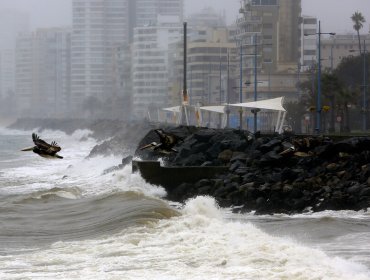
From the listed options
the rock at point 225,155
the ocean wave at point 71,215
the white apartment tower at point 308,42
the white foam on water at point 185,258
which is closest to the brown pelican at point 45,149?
the white foam on water at point 185,258

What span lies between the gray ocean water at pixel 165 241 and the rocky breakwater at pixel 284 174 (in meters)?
0.85

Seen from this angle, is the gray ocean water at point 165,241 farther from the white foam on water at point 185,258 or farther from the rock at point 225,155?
the rock at point 225,155

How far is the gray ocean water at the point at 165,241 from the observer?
16.7 meters

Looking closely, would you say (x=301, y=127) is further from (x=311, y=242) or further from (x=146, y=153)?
(x=311, y=242)

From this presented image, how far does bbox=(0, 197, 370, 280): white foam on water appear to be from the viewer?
16.1 m

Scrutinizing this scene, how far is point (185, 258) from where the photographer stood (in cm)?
1814

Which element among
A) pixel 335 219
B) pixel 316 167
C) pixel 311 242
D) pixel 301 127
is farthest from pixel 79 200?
pixel 301 127

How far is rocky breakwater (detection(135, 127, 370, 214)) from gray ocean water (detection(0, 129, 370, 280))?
33.4 inches

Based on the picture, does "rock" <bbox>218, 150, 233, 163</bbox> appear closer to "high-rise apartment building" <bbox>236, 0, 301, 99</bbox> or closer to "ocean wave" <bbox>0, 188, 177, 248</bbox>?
"ocean wave" <bbox>0, 188, 177, 248</bbox>

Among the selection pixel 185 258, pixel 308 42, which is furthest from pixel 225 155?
pixel 308 42

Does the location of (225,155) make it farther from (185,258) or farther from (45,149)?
(185,258)

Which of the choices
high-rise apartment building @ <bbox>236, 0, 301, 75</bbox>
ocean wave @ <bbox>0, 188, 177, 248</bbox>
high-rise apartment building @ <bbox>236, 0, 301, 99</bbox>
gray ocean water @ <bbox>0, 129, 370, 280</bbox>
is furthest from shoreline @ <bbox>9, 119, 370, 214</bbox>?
high-rise apartment building @ <bbox>236, 0, 301, 75</bbox>

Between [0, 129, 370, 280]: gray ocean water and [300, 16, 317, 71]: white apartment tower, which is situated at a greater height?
[300, 16, 317, 71]: white apartment tower

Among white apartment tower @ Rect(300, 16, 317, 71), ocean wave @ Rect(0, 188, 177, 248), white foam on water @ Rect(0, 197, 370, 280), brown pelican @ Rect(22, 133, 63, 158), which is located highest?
white apartment tower @ Rect(300, 16, 317, 71)
